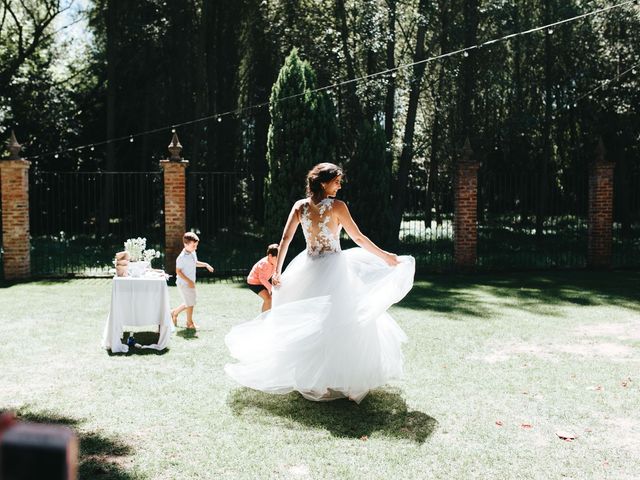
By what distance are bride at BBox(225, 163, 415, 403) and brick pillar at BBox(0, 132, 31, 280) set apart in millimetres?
10789

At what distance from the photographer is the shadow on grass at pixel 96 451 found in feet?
13.0

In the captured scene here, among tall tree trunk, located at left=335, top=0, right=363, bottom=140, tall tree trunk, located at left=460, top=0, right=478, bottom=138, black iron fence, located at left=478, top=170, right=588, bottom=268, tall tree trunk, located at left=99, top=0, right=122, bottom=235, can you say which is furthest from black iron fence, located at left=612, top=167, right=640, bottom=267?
tall tree trunk, located at left=99, top=0, right=122, bottom=235

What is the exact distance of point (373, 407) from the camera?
17.9 ft

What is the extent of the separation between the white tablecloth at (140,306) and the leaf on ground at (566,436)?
4.81 meters

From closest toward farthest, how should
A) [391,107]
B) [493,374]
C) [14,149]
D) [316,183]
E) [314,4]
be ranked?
1. [316,183]
2. [493,374]
3. [14,149]
4. [391,107]
5. [314,4]

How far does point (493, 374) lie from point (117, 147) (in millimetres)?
24992

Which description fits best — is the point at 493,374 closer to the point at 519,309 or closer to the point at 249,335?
the point at 249,335

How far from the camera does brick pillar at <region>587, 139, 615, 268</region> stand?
53.8 ft

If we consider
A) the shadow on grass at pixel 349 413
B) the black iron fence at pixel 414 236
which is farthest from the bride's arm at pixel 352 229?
the black iron fence at pixel 414 236

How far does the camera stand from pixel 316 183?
18.8 feet

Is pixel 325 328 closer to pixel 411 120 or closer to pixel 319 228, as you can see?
pixel 319 228

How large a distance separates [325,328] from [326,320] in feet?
0.25

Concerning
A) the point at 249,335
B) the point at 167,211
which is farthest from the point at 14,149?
the point at 249,335

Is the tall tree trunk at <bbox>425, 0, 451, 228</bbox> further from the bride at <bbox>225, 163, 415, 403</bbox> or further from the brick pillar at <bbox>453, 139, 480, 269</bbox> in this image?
the bride at <bbox>225, 163, 415, 403</bbox>
